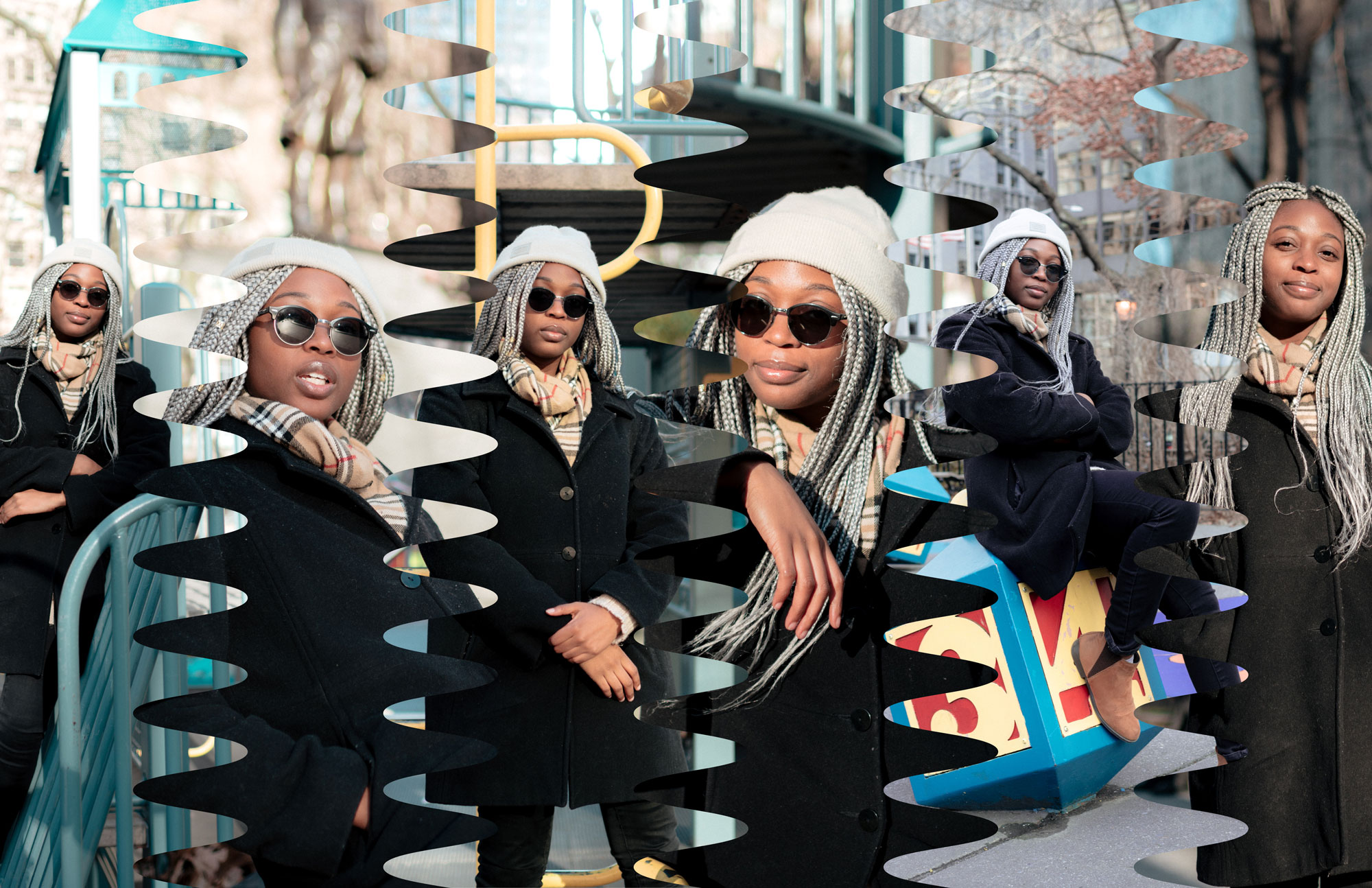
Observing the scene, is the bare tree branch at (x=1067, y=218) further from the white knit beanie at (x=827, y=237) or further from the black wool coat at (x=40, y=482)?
the black wool coat at (x=40, y=482)

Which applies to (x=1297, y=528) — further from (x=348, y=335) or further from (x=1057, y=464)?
(x=348, y=335)

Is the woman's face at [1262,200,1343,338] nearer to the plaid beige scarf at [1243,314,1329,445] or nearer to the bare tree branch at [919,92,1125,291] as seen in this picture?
the plaid beige scarf at [1243,314,1329,445]

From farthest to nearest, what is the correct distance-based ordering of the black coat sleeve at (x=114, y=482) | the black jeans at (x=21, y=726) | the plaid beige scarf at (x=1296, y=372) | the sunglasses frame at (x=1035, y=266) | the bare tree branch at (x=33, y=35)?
the bare tree branch at (x=33, y=35)
the black jeans at (x=21, y=726)
the black coat sleeve at (x=114, y=482)
the plaid beige scarf at (x=1296, y=372)
the sunglasses frame at (x=1035, y=266)

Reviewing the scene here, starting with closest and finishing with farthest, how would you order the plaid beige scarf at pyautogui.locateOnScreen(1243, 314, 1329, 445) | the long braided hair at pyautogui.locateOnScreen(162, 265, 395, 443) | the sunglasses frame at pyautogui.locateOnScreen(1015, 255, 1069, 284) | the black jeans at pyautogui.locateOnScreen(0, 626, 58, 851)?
the long braided hair at pyautogui.locateOnScreen(162, 265, 395, 443), the sunglasses frame at pyautogui.locateOnScreen(1015, 255, 1069, 284), the plaid beige scarf at pyautogui.locateOnScreen(1243, 314, 1329, 445), the black jeans at pyautogui.locateOnScreen(0, 626, 58, 851)

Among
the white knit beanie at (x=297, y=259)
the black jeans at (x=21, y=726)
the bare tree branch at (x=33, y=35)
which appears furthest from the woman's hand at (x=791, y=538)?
the bare tree branch at (x=33, y=35)

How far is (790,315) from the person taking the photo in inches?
61.1

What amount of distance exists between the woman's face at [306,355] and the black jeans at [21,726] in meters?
1.07

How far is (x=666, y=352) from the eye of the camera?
58.5 inches

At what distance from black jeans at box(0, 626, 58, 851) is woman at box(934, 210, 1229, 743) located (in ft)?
5.81

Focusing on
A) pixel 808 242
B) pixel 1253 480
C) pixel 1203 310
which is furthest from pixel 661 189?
pixel 1253 480

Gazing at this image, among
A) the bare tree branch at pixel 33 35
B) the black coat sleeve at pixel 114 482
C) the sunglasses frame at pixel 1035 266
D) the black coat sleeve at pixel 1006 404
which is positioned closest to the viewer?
the black coat sleeve at pixel 1006 404

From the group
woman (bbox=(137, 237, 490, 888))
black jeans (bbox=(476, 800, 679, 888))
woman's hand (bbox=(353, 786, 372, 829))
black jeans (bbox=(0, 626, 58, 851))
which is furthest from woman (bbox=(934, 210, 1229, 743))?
black jeans (bbox=(0, 626, 58, 851))

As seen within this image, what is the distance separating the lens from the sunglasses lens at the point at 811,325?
5.08 feet

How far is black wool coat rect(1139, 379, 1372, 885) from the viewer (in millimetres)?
1895
